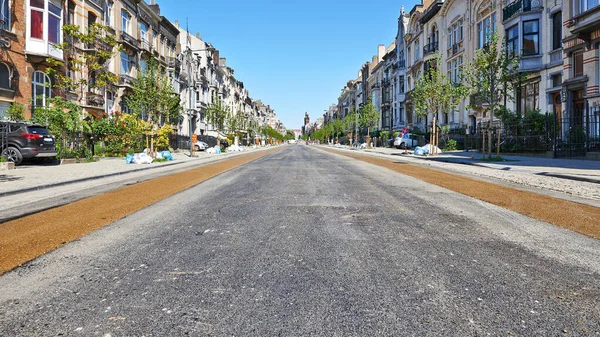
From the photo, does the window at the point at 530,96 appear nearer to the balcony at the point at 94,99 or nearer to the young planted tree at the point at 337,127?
the balcony at the point at 94,99

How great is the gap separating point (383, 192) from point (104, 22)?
30.2m

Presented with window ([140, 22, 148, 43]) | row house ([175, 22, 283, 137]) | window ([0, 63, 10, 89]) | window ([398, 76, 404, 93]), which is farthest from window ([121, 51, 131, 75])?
window ([398, 76, 404, 93])

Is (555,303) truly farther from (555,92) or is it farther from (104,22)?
(104,22)

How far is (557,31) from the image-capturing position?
24.6 metres

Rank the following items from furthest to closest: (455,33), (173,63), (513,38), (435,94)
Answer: (173,63) → (455,33) → (435,94) → (513,38)

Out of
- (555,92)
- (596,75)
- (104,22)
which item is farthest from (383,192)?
(104,22)

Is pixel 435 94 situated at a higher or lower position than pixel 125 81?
lower

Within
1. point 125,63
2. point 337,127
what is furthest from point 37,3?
point 337,127

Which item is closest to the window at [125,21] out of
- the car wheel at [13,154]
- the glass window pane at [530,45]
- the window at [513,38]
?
the car wheel at [13,154]

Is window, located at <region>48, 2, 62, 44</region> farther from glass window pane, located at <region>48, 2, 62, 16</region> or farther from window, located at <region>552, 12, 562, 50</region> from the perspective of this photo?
window, located at <region>552, 12, 562, 50</region>

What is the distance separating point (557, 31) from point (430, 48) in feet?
67.6

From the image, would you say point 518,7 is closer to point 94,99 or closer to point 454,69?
point 454,69

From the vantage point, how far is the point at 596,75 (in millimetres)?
20406

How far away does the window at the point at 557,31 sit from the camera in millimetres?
24406
